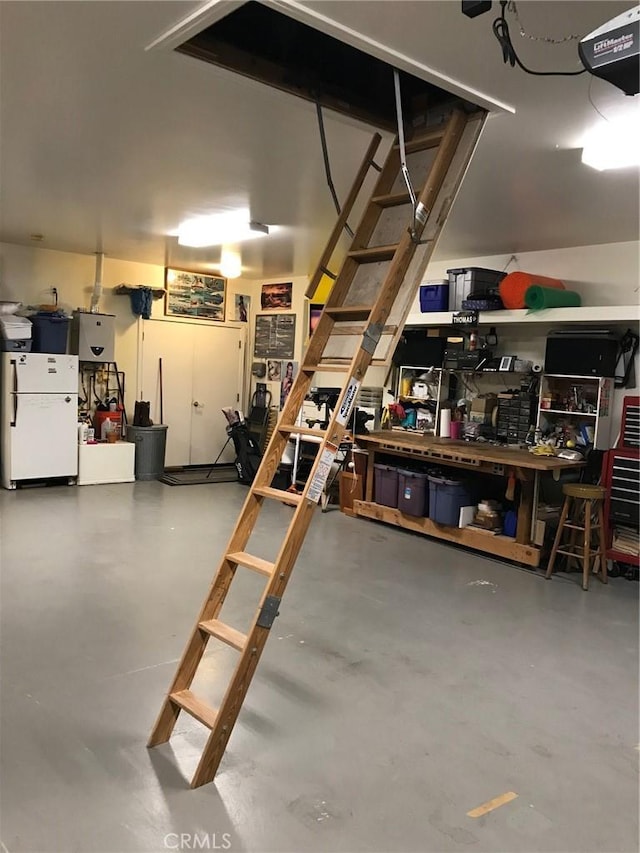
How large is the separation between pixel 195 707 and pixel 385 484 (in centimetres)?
430

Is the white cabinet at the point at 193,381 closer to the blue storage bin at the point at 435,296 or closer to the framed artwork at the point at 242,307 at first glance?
the framed artwork at the point at 242,307

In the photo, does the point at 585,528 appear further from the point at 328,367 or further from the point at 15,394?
the point at 15,394

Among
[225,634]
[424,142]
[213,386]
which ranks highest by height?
[424,142]

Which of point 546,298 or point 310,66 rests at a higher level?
point 310,66

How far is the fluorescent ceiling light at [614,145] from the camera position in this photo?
3.18 m

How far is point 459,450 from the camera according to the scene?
5.93 m

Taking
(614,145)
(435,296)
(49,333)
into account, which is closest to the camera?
(614,145)

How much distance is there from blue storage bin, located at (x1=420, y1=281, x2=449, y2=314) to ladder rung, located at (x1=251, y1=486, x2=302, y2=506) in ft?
14.3

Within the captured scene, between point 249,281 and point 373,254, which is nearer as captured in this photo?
point 373,254

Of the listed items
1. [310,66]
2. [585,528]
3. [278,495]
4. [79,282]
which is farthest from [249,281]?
[278,495]

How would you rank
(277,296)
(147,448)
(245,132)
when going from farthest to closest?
(277,296) < (147,448) < (245,132)

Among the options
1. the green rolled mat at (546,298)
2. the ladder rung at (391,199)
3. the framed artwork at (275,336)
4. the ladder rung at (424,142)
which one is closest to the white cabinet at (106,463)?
the framed artwork at (275,336)

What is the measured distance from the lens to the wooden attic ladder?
2.50 meters

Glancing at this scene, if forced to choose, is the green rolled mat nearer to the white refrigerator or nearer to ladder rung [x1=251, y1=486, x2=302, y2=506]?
ladder rung [x1=251, y1=486, x2=302, y2=506]
